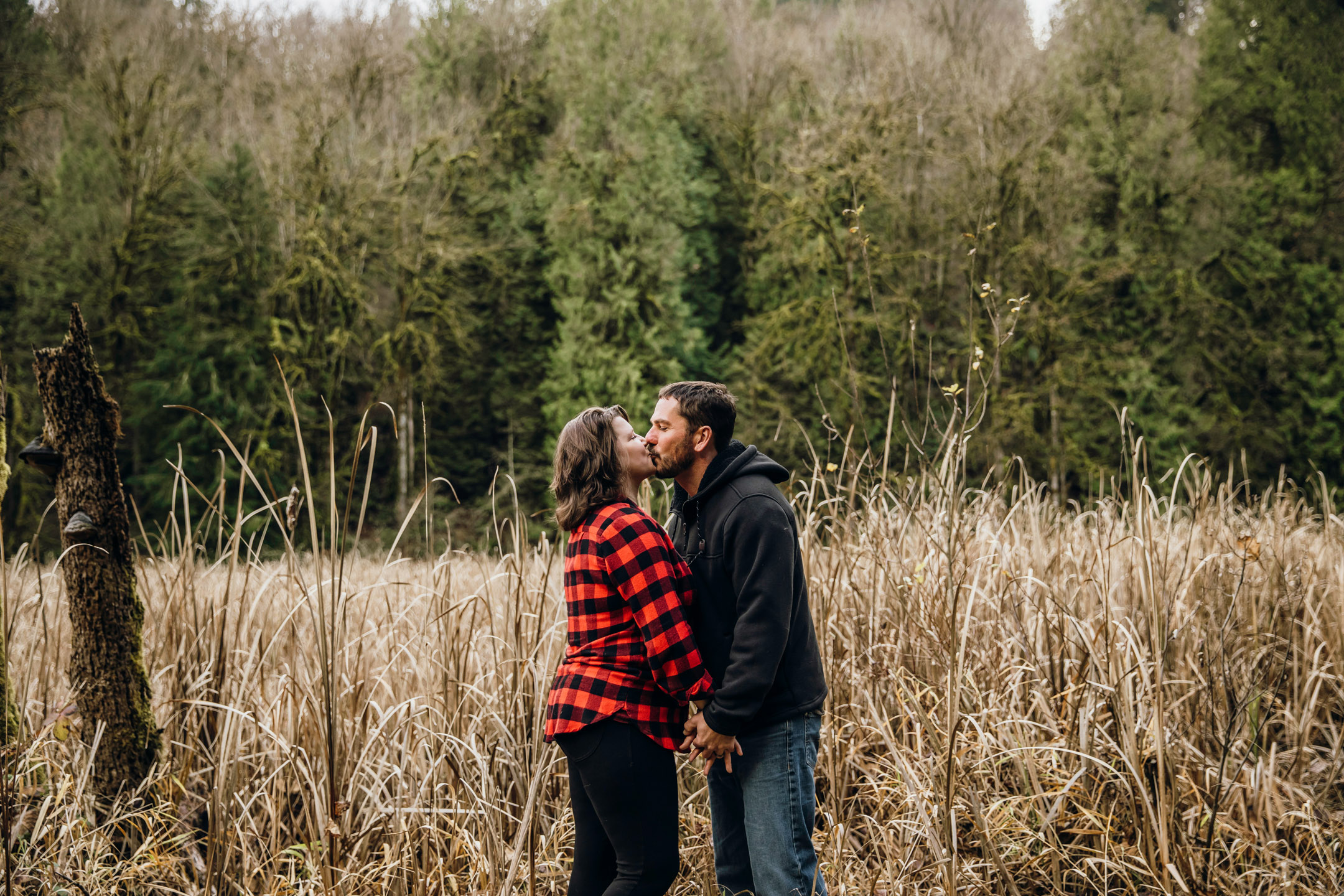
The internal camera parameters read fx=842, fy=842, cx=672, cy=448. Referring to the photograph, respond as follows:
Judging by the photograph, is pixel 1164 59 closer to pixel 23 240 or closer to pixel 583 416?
pixel 583 416

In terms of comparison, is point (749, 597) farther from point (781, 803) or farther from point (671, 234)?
point (671, 234)

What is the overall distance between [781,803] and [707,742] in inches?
9.8

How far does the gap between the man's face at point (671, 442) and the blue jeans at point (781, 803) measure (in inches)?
27.2

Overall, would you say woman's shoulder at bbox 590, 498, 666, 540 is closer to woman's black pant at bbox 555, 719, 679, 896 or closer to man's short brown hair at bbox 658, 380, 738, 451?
man's short brown hair at bbox 658, 380, 738, 451

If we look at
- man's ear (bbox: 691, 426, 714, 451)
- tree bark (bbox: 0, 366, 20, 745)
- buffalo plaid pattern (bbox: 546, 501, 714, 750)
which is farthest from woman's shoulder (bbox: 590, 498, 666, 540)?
tree bark (bbox: 0, 366, 20, 745)

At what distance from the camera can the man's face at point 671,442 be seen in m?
2.19

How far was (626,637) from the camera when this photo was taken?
205 cm

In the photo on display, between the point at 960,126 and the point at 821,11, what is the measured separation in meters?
10.3

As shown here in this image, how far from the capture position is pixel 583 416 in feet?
7.04

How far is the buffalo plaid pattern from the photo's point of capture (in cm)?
198

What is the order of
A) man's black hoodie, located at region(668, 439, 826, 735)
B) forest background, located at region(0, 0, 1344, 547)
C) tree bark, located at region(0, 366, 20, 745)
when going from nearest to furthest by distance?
1. man's black hoodie, located at region(668, 439, 826, 735)
2. tree bark, located at region(0, 366, 20, 745)
3. forest background, located at region(0, 0, 1344, 547)

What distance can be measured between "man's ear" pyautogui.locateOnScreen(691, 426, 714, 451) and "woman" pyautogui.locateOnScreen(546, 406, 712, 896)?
0.74 feet

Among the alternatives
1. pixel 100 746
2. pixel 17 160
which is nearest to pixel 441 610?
pixel 100 746

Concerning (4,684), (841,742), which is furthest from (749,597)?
(4,684)
